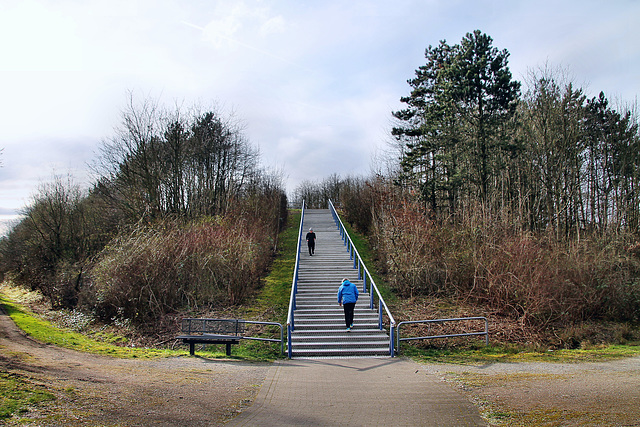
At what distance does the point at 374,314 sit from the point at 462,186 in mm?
11286

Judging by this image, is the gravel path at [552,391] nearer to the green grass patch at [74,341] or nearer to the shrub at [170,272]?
the green grass patch at [74,341]

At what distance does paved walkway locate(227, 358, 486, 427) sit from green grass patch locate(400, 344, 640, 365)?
150 centimetres

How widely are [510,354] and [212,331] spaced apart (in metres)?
8.19

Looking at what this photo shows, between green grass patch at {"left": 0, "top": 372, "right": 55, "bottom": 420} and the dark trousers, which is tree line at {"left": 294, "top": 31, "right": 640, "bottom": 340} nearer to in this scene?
the dark trousers

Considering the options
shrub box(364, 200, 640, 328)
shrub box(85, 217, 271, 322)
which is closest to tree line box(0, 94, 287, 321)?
shrub box(85, 217, 271, 322)

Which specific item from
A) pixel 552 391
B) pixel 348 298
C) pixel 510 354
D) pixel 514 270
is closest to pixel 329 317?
pixel 348 298

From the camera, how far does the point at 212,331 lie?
1104 centimetres

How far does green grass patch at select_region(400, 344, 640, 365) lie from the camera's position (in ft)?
34.4

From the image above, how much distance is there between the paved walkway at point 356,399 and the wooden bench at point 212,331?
1.51 metres

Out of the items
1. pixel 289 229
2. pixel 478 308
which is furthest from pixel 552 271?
pixel 289 229

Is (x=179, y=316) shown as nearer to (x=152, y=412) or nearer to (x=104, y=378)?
(x=104, y=378)

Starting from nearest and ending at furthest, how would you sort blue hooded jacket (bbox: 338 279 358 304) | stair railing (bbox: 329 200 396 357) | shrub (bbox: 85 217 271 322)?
1. stair railing (bbox: 329 200 396 357)
2. blue hooded jacket (bbox: 338 279 358 304)
3. shrub (bbox: 85 217 271 322)

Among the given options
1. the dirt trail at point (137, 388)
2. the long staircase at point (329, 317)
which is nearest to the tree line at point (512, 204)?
the long staircase at point (329, 317)

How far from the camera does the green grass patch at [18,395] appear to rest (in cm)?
512
